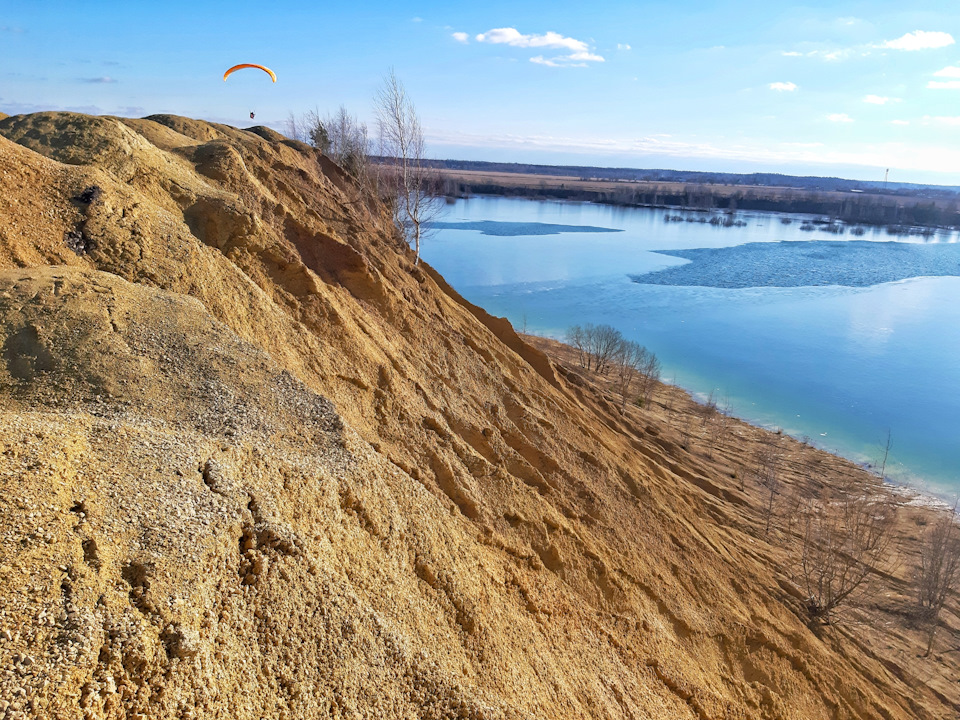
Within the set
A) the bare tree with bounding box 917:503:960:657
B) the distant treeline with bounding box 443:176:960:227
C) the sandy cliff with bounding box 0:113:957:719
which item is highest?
the distant treeline with bounding box 443:176:960:227

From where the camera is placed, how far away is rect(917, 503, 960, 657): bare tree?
15.7m

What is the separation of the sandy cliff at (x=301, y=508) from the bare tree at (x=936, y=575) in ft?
7.11

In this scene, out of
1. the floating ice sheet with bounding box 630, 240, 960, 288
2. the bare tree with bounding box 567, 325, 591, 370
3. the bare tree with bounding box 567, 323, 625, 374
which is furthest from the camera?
the floating ice sheet with bounding box 630, 240, 960, 288

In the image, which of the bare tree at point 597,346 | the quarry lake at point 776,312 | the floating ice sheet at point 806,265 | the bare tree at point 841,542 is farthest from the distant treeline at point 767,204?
the bare tree at point 841,542

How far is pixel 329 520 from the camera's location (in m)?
6.87

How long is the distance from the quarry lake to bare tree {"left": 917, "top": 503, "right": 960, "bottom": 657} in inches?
302

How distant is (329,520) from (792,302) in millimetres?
49389

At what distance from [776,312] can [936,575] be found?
32.6 m

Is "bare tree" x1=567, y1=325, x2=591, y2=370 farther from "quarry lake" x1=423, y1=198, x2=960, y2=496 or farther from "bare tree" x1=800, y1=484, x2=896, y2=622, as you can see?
"bare tree" x1=800, y1=484, x2=896, y2=622

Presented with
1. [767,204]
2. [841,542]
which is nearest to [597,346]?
[841,542]

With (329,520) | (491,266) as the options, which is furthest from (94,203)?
(491,266)

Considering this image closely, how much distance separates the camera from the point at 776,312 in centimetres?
4544

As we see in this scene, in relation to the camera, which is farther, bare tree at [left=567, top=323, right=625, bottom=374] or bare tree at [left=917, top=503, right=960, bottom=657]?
bare tree at [left=567, top=323, right=625, bottom=374]

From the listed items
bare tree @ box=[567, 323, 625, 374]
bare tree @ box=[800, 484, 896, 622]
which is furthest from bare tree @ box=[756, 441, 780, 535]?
bare tree @ box=[567, 323, 625, 374]
